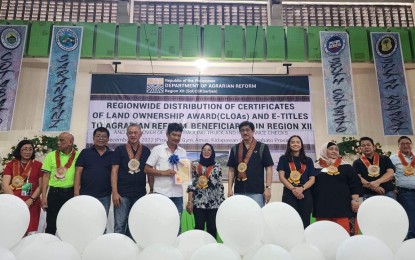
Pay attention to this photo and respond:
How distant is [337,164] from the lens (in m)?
2.73

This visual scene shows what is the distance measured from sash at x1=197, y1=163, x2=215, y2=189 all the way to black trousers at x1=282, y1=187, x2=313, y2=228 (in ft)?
2.38

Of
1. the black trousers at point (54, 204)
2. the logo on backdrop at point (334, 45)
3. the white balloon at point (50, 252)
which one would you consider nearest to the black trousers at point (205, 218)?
the black trousers at point (54, 204)

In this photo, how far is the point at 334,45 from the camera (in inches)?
213

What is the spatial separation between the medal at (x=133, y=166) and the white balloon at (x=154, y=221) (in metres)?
1.07

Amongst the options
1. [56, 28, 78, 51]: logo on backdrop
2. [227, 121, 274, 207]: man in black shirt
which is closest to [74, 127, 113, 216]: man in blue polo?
[227, 121, 274, 207]: man in black shirt

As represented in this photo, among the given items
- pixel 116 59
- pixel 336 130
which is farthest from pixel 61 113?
pixel 336 130

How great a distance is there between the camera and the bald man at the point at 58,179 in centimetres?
274

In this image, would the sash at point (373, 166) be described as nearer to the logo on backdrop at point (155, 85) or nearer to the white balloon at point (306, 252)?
the white balloon at point (306, 252)

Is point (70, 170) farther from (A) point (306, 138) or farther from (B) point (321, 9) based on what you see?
(B) point (321, 9)

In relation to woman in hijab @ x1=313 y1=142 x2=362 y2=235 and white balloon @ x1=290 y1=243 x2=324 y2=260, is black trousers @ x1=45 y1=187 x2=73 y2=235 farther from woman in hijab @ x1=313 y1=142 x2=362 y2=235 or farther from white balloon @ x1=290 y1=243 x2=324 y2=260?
woman in hijab @ x1=313 y1=142 x2=362 y2=235

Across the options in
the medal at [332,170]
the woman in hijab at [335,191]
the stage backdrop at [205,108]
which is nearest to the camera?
the woman in hijab at [335,191]

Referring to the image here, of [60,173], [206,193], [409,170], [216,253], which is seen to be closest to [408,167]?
[409,170]

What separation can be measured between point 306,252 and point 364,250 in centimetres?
27

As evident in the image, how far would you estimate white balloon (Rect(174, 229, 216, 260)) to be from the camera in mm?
1696
